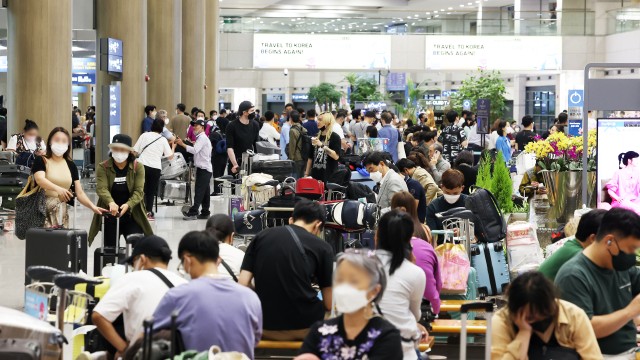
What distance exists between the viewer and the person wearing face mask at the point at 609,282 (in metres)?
5.82

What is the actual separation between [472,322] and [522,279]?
3522mm

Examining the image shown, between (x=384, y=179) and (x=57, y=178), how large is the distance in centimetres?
319

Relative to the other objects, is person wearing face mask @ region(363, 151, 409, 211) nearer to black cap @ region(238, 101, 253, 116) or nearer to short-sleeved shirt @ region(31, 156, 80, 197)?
short-sleeved shirt @ region(31, 156, 80, 197)

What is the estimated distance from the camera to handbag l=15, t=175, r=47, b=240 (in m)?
11.3

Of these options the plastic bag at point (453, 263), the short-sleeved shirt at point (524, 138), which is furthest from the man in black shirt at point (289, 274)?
the short-sleeved shirt at point (524, 138)

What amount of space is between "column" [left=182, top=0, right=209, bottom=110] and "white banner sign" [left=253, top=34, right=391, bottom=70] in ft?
20.9

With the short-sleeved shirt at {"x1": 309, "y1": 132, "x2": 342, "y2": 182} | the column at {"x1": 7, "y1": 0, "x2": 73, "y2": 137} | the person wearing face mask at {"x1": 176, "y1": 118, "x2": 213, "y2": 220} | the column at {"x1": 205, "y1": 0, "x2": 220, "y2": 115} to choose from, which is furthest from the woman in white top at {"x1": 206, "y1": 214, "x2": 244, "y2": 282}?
the column at {"x1": 205, "y1": 0, "x2": 220, "y2": 115}

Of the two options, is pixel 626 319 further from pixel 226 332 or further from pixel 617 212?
pixel 226 332

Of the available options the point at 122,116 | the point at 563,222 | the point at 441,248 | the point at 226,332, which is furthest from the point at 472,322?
the point at 122,116

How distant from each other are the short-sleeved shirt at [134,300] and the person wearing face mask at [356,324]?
4.53 ft

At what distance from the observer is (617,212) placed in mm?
5855

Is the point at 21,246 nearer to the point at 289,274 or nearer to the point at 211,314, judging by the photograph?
the point at 289,274

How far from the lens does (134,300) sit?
626 centimetres

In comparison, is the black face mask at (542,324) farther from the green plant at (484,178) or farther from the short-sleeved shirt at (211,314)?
the green plant at (484,178)
